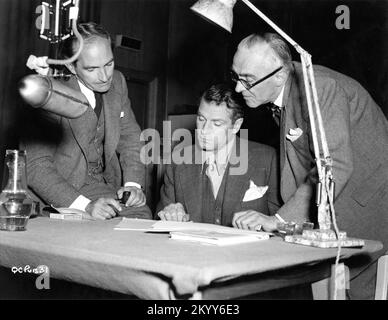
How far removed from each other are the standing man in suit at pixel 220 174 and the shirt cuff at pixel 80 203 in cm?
44

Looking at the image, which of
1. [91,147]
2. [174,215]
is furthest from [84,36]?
[174,215]

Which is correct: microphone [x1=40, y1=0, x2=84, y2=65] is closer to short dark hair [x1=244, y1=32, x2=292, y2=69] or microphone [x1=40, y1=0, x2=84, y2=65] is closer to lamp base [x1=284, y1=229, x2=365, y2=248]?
short dark hair [x1=244, y1=32, x2=292, y2=69]

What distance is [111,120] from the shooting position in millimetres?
2846

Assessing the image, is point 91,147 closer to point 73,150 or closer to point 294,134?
point 73,150

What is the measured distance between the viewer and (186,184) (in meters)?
2.82

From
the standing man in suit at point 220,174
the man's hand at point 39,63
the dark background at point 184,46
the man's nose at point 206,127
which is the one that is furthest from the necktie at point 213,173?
the dark background at point 184,46

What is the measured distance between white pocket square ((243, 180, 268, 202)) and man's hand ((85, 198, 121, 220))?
725mm

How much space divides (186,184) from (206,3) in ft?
3.87

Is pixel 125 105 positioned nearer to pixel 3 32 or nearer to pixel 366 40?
pixel 3 32

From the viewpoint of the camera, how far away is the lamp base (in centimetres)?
152

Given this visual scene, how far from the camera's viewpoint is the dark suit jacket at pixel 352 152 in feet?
7.08

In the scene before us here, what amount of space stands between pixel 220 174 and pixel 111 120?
0.69 meters
